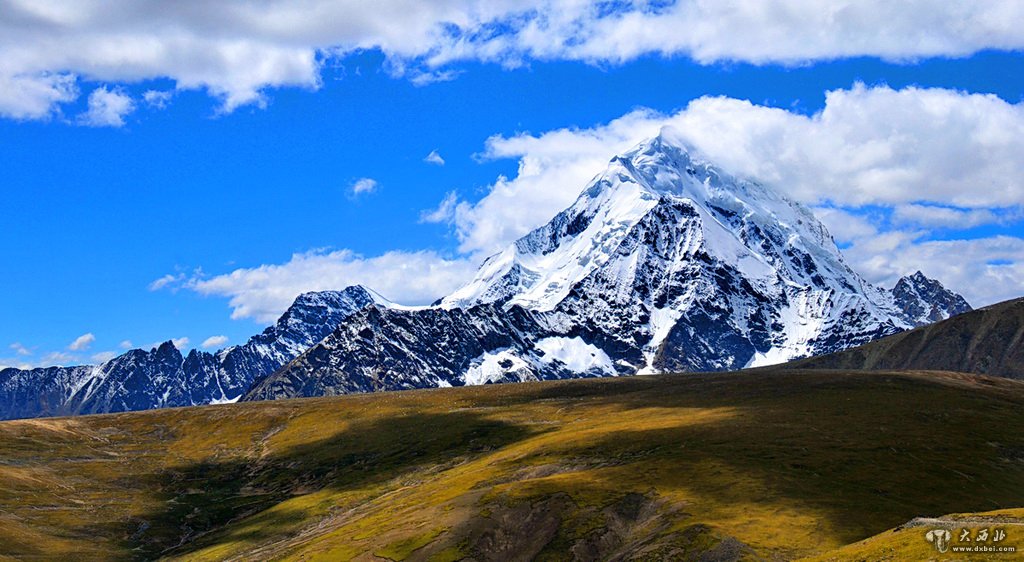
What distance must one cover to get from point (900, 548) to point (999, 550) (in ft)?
32.7

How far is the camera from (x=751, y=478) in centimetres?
16400

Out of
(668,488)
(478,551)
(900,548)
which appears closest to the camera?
(900,548)

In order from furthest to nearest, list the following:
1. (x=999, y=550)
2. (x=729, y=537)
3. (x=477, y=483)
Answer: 1. (x=477, y=483)
2. (x=729, y=537)
3. (x=999, y=550)

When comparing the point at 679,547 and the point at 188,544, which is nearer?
the point at 679,547

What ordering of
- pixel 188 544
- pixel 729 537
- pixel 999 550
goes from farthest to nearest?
pixel 188 544 → pixel 729 537 → pixel 999 550

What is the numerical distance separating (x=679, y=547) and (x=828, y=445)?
64570mm

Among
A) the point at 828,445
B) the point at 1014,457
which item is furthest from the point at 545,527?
the point at 1014,457

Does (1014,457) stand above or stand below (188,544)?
below

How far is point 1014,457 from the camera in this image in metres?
186

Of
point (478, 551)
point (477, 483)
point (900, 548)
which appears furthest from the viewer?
point (477, 483)

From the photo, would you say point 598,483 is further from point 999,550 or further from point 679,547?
point 999,550

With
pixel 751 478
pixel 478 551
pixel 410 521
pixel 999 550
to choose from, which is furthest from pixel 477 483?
pixel 999 550

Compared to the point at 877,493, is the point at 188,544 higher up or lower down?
higher up

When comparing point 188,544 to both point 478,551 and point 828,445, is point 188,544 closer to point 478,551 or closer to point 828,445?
point 478,551
